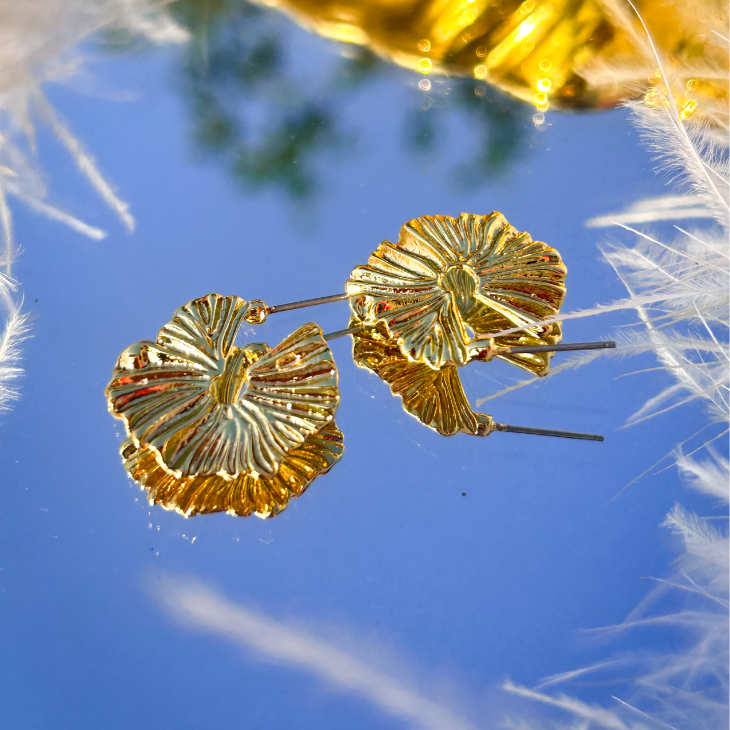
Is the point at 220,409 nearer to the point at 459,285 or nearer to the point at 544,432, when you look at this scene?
the point at 459,285

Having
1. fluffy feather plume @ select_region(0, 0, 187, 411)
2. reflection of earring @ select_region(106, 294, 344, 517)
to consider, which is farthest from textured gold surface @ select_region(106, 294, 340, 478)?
fluffy feather plume @ select_region(0, 0, 187, 411)

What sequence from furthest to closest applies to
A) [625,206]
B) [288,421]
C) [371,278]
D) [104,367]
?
1. [625,206]
2. [104,367]
3. [371,278]
4. [288,421]

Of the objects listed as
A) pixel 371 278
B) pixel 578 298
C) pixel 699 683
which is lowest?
pixel 699 683

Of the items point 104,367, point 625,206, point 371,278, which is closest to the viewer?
point 371,278

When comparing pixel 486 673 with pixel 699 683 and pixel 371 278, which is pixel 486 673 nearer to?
pixel 699 683

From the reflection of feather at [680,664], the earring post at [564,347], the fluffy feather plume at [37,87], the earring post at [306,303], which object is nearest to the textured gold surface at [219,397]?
the earring post at [306,303]

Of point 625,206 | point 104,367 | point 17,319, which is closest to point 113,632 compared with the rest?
point 104,367

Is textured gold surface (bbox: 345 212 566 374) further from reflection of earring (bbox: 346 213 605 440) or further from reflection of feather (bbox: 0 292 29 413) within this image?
reflection of feather (bbox: 0 292 29 413)

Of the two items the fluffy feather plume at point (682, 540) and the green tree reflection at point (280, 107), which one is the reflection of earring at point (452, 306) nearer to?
the fluffy feather plume at point (682, 540)

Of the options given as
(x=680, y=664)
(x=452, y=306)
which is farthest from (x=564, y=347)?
(x=680, y=664)

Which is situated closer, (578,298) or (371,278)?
(371,278)
